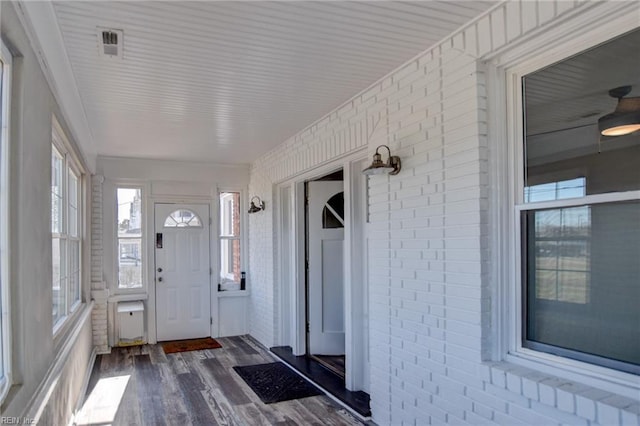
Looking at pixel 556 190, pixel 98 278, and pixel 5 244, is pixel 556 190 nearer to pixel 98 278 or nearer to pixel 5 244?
pixel 5 244

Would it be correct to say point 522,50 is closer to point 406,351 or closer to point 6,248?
point 406,351

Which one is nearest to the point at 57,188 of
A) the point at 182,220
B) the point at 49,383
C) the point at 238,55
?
the point at 49,383

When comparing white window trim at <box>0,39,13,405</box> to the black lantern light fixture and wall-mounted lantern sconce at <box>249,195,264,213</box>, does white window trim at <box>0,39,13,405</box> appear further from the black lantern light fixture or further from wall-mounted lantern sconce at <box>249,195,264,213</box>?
wall-mounted lantern sconce at <box>249,195,264,213</box>

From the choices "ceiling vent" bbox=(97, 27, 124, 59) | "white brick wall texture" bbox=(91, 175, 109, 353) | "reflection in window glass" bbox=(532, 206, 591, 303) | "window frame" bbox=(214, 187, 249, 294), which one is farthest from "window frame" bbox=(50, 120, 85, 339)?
A: "reflection in window glass" bbox=(532, 206, 591, 303)

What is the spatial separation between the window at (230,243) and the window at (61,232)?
2.35 meters

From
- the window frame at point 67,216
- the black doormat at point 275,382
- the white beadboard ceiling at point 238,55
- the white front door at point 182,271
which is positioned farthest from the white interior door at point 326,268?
the window frame at point 67,216

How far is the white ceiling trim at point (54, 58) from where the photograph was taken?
2006mm

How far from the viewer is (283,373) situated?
4.79 m

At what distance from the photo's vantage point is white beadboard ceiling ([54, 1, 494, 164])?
7.52ft

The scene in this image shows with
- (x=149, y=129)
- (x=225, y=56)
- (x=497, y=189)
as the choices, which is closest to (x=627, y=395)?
(x=497, y=189)

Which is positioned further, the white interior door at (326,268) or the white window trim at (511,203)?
the white interior door at (326,268)

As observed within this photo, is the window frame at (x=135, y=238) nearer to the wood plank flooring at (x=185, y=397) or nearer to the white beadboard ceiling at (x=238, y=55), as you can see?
the wood plank flooring at (x=185, y=397)

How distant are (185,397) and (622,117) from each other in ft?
13.1

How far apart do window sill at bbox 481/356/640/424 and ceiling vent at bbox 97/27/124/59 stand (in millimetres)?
2707
